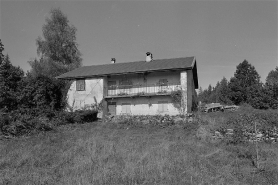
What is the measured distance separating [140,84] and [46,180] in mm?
16596

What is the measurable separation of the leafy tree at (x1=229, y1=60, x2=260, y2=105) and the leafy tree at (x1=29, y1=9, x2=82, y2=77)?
28.3 metres

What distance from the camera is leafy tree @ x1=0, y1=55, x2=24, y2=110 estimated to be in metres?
15.3

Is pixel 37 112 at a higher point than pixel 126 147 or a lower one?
higher

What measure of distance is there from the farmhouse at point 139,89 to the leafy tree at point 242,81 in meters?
16.4

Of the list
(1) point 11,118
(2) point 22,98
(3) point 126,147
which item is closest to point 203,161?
(3) point 126,147

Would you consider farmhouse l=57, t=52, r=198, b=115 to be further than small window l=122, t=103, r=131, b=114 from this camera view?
No

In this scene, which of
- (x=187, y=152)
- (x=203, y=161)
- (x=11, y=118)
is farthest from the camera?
(x=11, y=118)

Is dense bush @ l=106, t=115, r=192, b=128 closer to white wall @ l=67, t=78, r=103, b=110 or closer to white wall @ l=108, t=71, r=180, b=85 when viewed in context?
white wall @ l=108, t=71, r=180, b=85

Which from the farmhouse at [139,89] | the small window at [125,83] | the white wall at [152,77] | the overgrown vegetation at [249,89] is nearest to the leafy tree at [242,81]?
the overgrown vegetation at [249,89]

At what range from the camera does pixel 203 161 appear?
21.5 ft

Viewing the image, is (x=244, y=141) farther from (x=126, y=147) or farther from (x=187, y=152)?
(x=126, y=147)

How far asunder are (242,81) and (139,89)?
22976 mm

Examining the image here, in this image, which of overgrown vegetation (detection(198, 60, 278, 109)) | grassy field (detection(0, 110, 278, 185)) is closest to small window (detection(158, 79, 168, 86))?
grassy field (detection(0, 110, 278, 185))

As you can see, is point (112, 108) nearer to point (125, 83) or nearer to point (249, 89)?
point (125, 83)
